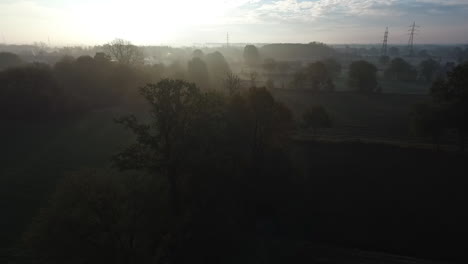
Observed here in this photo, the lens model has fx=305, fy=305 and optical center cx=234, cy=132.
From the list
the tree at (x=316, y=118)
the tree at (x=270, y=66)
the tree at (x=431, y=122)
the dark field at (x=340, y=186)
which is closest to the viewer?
the dark field at (x=340, y=186)

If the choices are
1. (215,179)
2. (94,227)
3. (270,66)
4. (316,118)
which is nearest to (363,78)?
(316,118)

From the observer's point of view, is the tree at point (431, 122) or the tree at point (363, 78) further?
the tree at point (363, 78)

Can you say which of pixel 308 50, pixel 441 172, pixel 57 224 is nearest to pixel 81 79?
pixel 57 224

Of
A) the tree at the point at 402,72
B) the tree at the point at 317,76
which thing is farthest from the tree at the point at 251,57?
the tree at the point at 317,76

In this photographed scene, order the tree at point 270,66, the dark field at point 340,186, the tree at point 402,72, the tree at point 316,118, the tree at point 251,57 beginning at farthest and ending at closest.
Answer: the tree at point 251,57, the tree at point 270,66, the tree at point 402,72, the tree at point 316,118, the dark field at point 340,186

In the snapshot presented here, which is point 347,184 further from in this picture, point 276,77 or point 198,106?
point 276,77

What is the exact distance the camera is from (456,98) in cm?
2953

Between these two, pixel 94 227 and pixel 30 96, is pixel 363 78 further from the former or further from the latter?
pixel 94 227

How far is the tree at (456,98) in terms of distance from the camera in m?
28.4

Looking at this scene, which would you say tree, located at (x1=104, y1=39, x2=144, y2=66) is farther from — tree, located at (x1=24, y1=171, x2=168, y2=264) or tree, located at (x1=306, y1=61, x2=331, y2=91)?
tree, located at (x1=24, y1=171, x2=168, y2=264)

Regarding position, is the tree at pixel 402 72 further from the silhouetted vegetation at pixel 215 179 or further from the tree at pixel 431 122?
the tree at pixel 431 122

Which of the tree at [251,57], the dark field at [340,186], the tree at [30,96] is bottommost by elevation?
the dark field at [340,186]

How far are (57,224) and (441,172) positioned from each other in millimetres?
27580

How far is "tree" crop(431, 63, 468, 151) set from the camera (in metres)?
28.4
